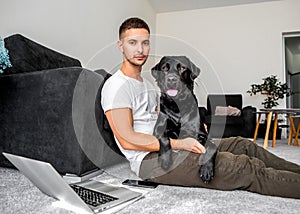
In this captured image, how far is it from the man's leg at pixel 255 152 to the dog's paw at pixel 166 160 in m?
0.32

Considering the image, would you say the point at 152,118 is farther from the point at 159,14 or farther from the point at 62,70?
the point at 159,14

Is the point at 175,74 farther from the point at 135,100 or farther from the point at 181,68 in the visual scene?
the point at 135,100

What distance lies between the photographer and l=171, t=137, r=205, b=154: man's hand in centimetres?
116

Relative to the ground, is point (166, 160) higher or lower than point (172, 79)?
lower

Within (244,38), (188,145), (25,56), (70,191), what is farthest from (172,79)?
(244,38)

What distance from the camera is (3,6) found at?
2.52m

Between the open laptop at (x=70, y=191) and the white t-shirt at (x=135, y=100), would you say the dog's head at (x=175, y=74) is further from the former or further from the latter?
the open laptop at (x=70, y=191)

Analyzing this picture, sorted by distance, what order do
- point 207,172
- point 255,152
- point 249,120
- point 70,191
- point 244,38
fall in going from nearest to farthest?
point 70,191, point 207,172, point 255,152, point 249,120, point 244,38

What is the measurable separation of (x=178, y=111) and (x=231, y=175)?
0.35 metres

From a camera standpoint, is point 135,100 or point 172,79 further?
point 135,100

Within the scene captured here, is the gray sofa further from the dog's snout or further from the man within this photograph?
the dog's snout

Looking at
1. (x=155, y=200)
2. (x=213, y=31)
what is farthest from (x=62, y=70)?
(x=213, y=31)

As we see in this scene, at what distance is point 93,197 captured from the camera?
1092 mm

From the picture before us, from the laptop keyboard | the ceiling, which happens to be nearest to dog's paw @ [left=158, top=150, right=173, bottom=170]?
the laptop keyboard
